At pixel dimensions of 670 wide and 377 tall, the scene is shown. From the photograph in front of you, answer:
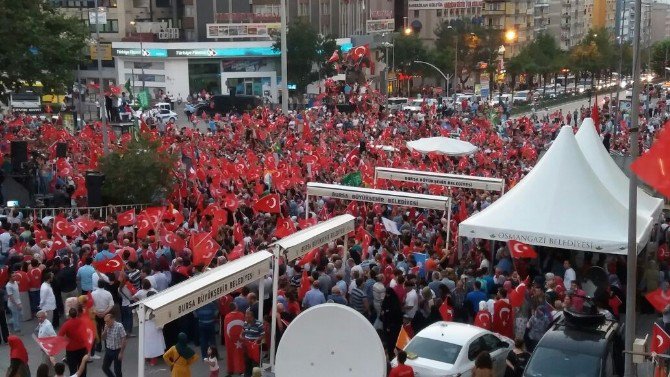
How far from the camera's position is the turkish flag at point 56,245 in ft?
58.1

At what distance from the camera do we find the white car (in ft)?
40.1

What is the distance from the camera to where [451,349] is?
41.0 ft

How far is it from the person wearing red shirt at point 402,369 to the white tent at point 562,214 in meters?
5.81

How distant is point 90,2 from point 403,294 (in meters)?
67.4

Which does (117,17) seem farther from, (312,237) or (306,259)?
(312,237)

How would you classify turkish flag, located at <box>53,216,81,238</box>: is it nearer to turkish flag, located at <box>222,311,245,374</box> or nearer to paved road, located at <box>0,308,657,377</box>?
paved road, located at <box>0,308,657,377</box>

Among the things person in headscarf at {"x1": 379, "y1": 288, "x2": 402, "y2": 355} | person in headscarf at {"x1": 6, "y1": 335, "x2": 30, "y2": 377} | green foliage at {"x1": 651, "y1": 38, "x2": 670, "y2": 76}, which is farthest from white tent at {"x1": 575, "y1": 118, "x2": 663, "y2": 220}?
green foliage at {"x1": 651, "y1": 38, "x2": 670, "y2": 76}

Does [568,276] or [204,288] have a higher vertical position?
[204,288]

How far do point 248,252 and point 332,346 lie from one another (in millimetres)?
8197

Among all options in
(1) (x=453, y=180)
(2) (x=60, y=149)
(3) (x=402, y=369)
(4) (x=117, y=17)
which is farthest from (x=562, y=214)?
(4) (x=117, y=17)

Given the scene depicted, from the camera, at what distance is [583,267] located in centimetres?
1766

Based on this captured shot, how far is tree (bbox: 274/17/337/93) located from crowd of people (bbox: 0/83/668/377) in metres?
41.6

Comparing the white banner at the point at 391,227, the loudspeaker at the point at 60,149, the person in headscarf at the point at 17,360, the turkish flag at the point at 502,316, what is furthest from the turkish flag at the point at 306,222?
the loudspeaker at the point at 60,149

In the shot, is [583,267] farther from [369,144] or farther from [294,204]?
[369,144]
